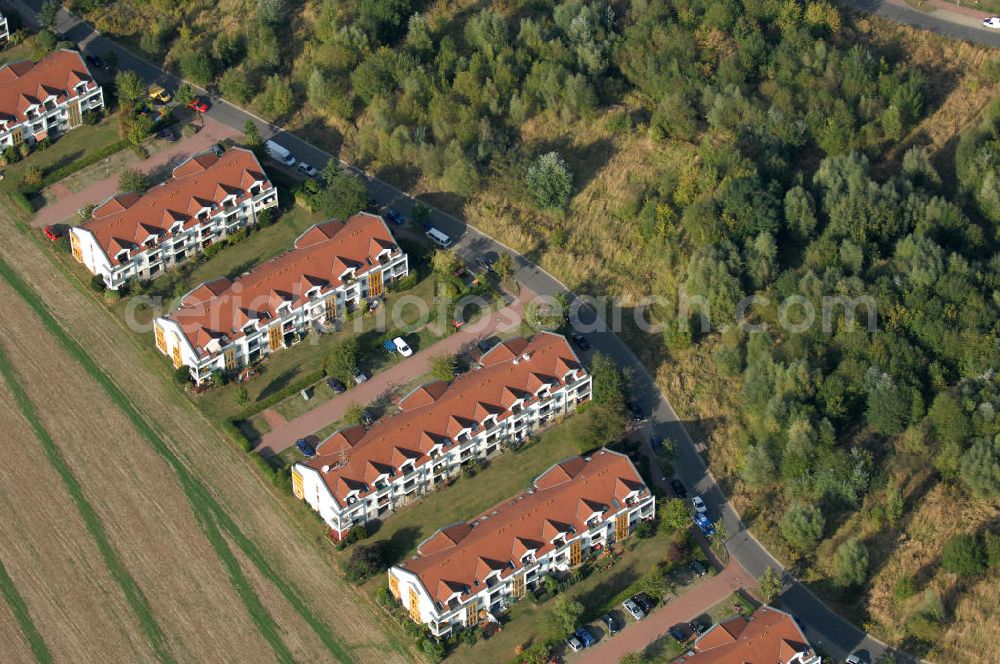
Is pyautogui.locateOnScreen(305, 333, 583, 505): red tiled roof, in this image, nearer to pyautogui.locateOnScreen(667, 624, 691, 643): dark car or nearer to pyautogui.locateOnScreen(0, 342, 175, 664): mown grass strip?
pyautogui.locateOnScreen(0, 342, 175, 664): mown grass strip

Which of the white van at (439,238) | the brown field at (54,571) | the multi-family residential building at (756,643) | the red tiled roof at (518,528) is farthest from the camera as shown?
the white van at (439,238)

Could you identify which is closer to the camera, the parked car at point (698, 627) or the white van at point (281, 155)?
the parked car at point (698, 627)

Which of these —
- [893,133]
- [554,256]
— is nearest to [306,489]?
[554,256]

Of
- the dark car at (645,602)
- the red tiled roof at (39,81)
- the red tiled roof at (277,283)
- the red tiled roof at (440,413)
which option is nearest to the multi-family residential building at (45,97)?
the red tiled roof at (39,81)

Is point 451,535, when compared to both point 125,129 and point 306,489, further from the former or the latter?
point 125,129

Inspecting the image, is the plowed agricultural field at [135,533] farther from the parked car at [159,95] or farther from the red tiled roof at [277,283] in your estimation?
the parked car at [159,95]

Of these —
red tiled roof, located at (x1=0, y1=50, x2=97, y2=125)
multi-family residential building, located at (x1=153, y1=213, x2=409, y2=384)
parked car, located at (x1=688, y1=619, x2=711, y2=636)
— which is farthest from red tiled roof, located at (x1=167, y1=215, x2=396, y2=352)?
parked car, located at (x1=688, y1=619, x2=711, y2=636)

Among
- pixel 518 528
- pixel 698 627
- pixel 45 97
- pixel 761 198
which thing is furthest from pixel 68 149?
pixel 698 627
